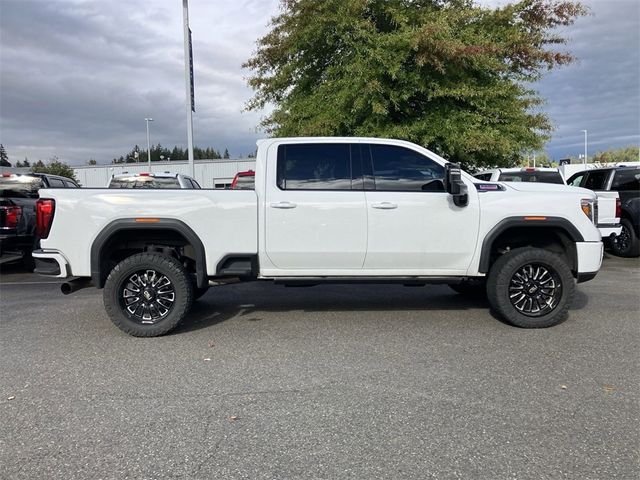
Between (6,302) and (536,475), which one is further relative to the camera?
(6,302)

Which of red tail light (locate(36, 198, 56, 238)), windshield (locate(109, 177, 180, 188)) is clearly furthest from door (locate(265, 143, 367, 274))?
windshield (locate(109, 177, 180, 188))

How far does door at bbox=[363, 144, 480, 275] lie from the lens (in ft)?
17.5

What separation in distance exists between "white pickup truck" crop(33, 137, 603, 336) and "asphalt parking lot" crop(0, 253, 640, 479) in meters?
0.52

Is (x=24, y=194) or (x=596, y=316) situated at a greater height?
(x=24, y=194)

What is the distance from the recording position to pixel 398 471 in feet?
8.96

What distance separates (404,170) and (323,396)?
2.78m

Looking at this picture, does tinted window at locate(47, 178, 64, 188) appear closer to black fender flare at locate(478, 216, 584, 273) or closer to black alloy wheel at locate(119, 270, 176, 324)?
black alloy wheel at locate(119, 270, 176, 324)

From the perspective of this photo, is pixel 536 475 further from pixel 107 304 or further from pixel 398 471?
pixel 107 304

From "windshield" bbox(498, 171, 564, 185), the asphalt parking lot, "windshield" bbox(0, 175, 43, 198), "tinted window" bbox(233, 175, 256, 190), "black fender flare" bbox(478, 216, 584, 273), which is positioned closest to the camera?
the asphalt parking lot

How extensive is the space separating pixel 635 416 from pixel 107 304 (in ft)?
15.6

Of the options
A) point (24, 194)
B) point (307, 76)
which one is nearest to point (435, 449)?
point (24, 194)

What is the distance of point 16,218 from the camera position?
8.45 metres

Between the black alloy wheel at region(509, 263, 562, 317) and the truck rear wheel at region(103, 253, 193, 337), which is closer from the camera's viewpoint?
the truck rear wheel at region(103, 253, 193, 337)

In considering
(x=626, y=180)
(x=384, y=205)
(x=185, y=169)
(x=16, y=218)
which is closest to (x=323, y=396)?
(x=384, y=205)
